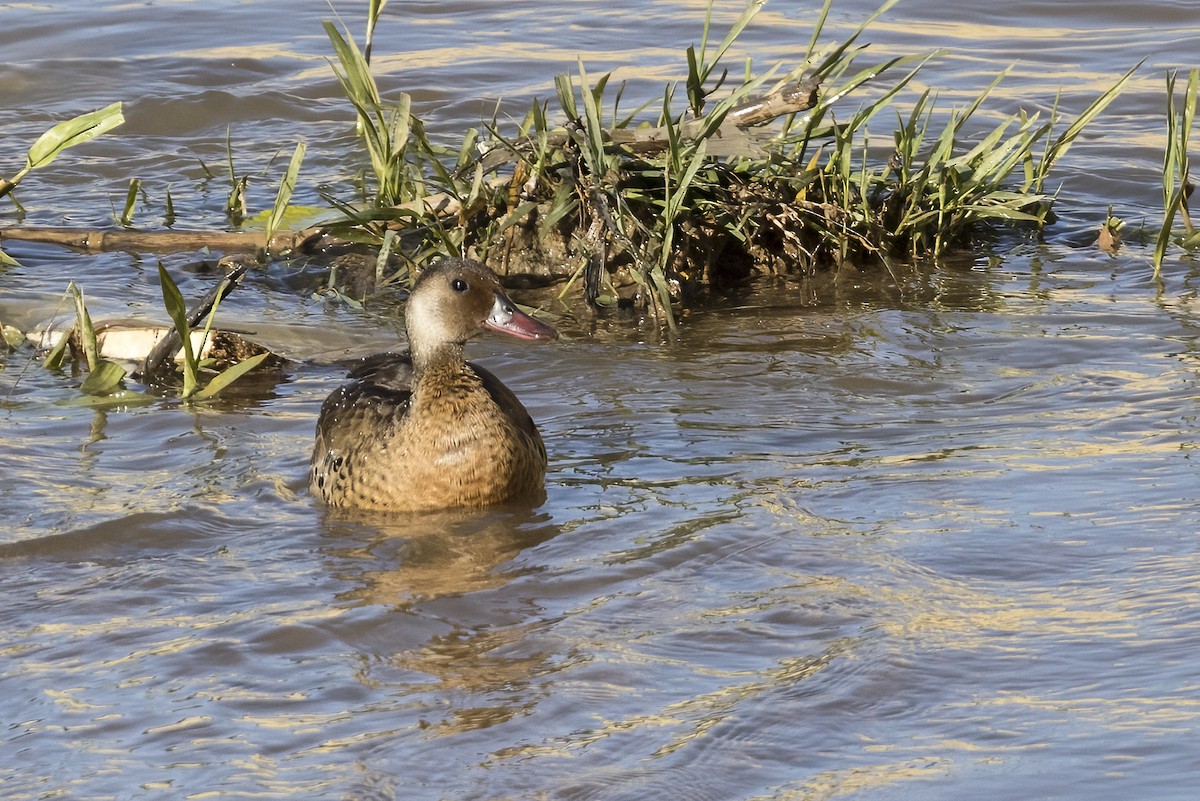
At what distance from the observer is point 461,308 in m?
5.73

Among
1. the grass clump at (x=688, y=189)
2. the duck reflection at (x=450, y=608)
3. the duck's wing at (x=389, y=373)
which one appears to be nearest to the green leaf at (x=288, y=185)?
the grass clump at (x=688, y=189)

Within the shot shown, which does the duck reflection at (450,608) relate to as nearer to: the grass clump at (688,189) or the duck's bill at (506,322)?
the duck's bill at (506,322)

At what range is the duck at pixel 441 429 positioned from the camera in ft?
18.0

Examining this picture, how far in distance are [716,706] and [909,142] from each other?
4.67 m

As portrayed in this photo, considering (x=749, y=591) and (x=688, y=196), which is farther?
(x=688, y=196)

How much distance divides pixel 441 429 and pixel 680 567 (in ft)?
3.82

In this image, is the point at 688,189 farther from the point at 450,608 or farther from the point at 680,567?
the point at 450,608

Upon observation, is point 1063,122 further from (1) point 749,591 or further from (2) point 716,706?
(2) point 716,706

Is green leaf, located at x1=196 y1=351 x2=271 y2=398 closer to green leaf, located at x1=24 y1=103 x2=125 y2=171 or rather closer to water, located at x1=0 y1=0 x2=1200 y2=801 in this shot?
water, located at x1=0 y1=0 x2=1200 y2=801

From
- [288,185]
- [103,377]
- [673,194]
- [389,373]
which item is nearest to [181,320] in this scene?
[103,377]

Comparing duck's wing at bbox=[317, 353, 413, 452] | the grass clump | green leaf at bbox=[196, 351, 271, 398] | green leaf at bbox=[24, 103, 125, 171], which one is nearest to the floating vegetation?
the grass clump

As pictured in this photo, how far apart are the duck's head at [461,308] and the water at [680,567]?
0.60 meters

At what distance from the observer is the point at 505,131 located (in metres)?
10.5

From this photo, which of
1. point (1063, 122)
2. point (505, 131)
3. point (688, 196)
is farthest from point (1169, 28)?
point (688, 196)
